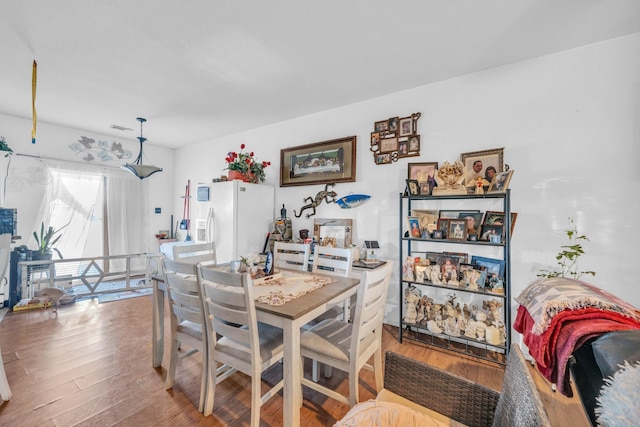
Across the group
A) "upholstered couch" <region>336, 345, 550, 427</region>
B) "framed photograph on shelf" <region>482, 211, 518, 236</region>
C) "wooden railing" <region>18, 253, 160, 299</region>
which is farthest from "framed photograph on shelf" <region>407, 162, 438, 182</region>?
"wooden railing" <region>18, 253, 160, 299</region>

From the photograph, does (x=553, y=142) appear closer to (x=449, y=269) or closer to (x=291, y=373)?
(x=449, y=269)

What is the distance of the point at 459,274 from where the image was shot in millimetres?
2348

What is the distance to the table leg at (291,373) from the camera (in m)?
1.32

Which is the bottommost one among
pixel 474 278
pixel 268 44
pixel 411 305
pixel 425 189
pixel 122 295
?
pixel 122 295

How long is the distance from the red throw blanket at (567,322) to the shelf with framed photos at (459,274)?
157cm

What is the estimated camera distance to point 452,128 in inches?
102

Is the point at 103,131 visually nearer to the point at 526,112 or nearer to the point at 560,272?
the point at 526,112

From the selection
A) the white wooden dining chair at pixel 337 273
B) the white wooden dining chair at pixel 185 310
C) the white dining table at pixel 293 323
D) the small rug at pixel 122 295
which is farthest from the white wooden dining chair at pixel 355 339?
the small rug at pixel 122 295

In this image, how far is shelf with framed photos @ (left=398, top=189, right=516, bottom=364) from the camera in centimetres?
217

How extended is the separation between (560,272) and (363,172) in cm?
199

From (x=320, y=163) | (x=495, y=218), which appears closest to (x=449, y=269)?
(x=495, y=218)

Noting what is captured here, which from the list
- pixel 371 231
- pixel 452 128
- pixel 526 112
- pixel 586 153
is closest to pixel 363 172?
pixel 371 231

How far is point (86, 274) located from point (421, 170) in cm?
518

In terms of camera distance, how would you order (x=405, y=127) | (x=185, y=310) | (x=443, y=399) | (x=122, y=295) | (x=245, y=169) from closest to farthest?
(x=443, y=399) → (x=185, y=310) → (x=405, y=127) → (x=245, y=169) → (x=122, y=295)
